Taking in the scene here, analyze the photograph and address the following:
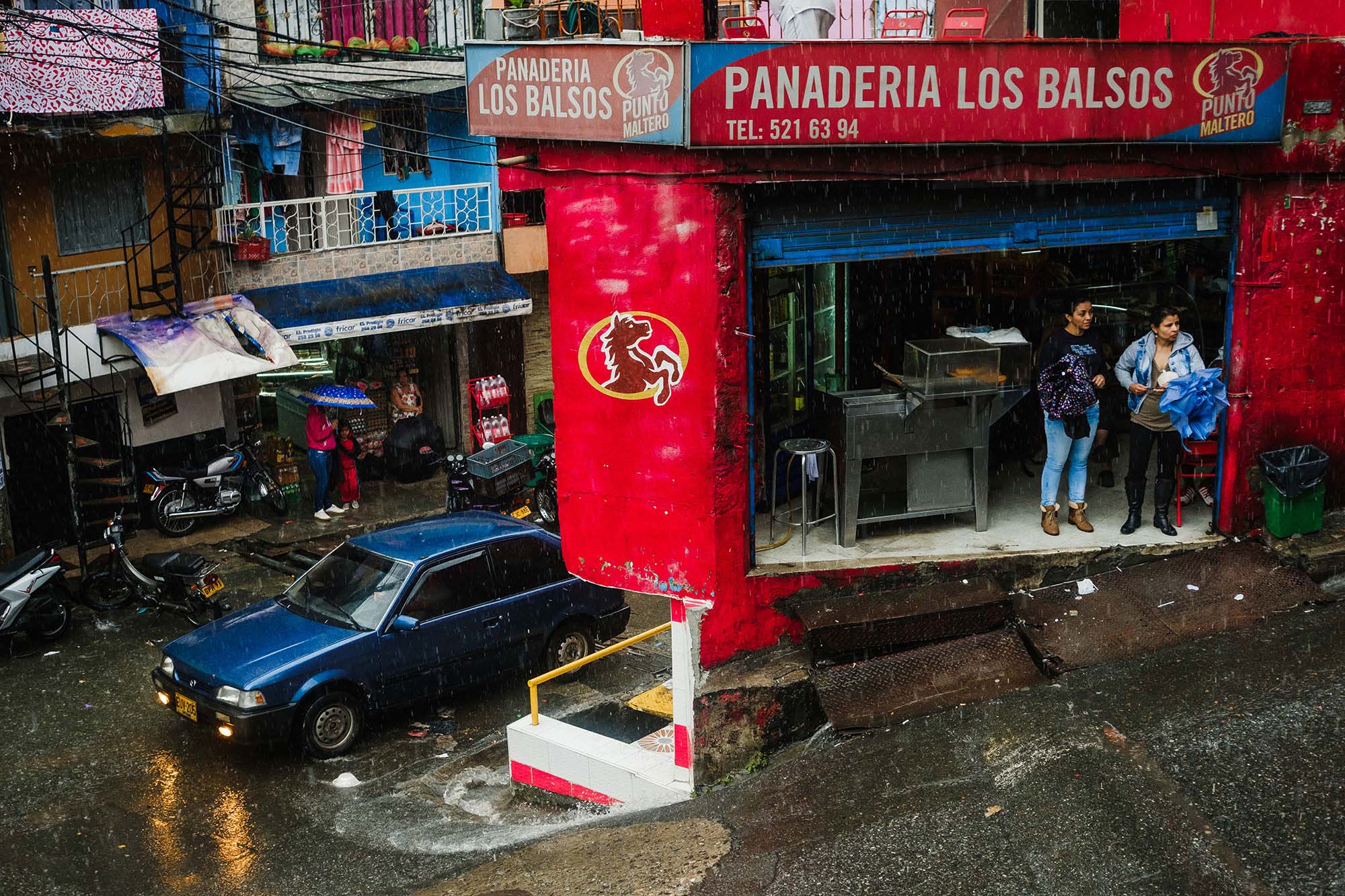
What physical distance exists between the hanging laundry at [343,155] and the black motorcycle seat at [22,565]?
7.07m

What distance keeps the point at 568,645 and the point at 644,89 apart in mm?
5369

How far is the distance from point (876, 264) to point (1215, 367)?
3368 millimetres

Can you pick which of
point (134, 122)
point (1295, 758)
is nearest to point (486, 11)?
point (134, 122)

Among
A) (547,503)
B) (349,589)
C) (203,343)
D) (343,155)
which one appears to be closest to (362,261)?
(343,155)

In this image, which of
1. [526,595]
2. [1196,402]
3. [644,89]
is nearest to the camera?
[644,89]

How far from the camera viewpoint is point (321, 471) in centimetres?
1575

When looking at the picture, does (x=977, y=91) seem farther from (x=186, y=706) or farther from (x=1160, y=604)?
(x=186, y=706)

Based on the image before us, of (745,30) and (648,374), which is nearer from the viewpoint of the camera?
(648,374)

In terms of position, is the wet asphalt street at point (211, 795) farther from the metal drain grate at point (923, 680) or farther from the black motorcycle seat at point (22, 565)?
the metal drain grate at point (923, 680)

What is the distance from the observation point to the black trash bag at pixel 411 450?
57.4ft

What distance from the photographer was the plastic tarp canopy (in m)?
14.2

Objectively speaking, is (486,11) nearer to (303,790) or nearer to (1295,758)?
(303,790)

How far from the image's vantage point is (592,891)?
6.89 meters

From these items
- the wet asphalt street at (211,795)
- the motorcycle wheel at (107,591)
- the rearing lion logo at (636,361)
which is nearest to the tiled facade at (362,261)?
the motorcycle wheel at (107,591)
